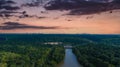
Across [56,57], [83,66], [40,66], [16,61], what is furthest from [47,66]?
[56,57]

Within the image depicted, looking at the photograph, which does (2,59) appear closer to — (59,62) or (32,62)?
(32,62)

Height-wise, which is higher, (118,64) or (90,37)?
(118,64)

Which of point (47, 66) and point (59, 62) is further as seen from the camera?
point (59, 62)

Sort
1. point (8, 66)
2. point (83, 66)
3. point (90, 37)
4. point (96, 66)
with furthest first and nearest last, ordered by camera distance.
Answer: point (90, 37) < point (83, 66) < point (96, 66) < point (8, 66)

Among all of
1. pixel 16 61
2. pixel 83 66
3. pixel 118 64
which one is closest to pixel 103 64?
pixel 118 64

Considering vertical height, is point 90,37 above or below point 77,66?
below

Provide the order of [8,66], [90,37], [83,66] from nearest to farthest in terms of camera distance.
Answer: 1. [8,66]
2. [83,66]
3. [90,37]

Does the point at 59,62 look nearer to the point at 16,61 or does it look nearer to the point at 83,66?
the point at 83,66

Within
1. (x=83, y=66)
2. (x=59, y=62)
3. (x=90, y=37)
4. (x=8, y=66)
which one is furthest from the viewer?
(x=90, y=37)

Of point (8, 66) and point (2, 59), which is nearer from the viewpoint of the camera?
point (8, 66)
